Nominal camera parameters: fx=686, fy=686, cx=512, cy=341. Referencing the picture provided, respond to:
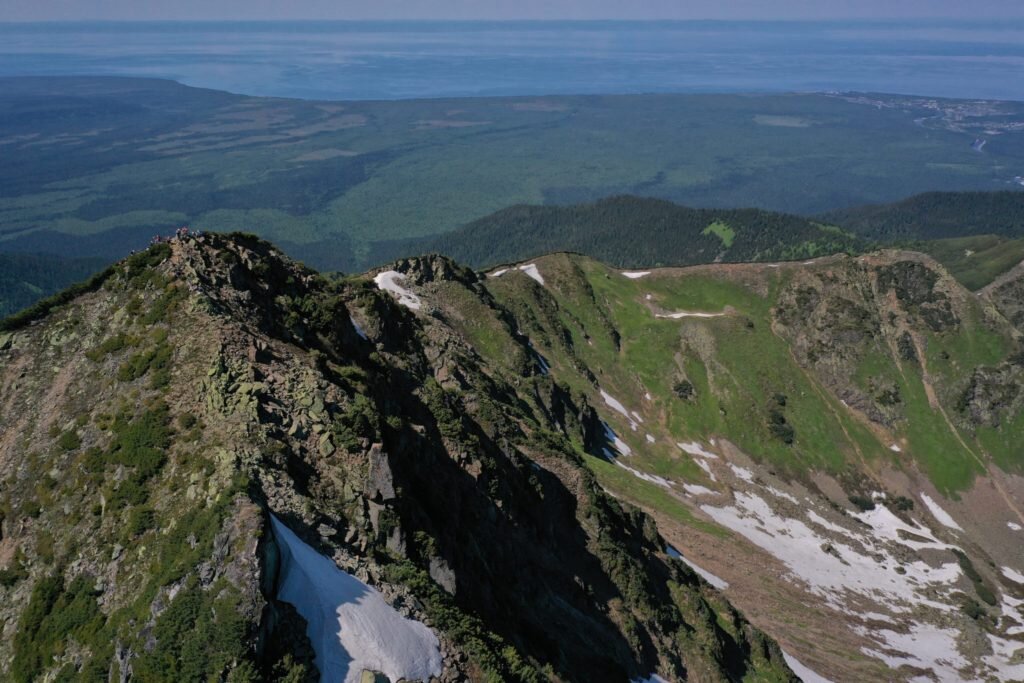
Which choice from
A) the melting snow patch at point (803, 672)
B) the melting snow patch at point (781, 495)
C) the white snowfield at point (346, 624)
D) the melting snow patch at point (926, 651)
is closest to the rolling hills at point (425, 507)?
the white snowfield at point (346, 624)

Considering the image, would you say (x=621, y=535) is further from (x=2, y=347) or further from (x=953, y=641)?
(x=953, y=641)

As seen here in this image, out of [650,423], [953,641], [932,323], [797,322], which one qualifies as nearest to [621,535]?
[953,641]

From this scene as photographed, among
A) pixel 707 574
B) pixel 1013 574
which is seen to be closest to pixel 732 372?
pixel 1013 574

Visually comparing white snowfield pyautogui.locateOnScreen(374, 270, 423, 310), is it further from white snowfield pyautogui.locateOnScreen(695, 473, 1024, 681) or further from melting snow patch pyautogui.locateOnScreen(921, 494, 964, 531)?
melting snow patch pyautogui.locateOnScreen(921, 494, 964, 531)

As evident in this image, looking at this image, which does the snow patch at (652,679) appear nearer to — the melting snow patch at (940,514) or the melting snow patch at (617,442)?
the melting snow patch at (617,442)

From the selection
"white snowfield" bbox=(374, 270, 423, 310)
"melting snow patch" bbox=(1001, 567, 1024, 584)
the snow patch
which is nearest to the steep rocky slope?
"melting snow patch" bbox=(1001, 567, 1024, 584)

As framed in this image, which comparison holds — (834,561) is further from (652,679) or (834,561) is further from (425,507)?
(425,507)
